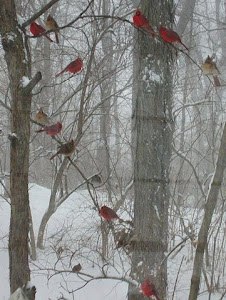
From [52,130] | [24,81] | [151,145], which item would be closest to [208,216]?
[151,145]

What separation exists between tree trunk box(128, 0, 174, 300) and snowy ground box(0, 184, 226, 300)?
2.76 ft

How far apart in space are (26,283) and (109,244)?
3082mm

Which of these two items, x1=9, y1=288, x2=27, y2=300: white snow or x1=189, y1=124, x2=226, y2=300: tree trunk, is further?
x1=189, y1=124, x2=226, y2=300: tree trunk

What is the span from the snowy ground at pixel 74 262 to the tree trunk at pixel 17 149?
1.41m

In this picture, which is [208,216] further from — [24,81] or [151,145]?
[24,81]

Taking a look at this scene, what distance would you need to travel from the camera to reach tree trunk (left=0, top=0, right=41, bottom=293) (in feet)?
4.45

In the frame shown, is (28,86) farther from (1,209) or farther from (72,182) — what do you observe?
(72,182)

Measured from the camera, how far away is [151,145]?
1942mm

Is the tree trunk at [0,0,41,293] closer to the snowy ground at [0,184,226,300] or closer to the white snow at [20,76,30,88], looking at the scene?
the white snow at [20,76,30,88]

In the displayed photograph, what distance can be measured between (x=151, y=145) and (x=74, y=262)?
289cm

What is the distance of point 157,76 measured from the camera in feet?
6.51

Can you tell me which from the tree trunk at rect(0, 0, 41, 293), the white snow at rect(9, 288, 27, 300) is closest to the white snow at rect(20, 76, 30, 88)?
the tree trunk at rect(0, 0, 41, 293)

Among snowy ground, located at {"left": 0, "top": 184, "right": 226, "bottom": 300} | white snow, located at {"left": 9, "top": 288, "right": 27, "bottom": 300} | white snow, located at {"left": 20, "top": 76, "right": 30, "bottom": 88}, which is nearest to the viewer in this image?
white snow, located at {"left": 9, "top": 288, "right": 27, "bottom": 300}

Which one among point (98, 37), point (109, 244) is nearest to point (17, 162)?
point (98, 37)
